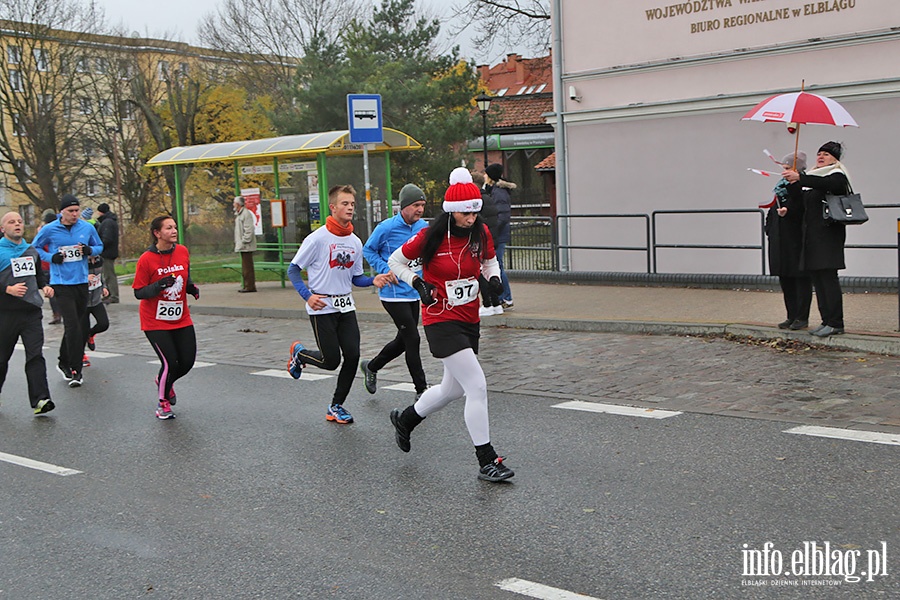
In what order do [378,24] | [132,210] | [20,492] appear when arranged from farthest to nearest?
[132,210]
[378,24]
[20,492]

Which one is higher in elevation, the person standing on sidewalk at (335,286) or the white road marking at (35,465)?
the person standing on sidewalk at (335,286)

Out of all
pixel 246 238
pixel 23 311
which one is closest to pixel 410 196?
pixel 23 311

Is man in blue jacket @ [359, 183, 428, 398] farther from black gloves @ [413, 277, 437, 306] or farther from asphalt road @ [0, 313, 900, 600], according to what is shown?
black gloves @ [413, 277, 437, 306]

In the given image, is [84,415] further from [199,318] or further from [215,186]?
[215,186]

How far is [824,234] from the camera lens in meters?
10.1

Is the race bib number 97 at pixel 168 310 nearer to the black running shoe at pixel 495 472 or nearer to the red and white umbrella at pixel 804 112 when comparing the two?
the black running shoe at pixel 495 472

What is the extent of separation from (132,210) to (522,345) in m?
41.3

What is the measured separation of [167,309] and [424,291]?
11.3ft

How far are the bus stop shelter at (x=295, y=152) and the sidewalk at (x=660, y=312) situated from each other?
107 inches

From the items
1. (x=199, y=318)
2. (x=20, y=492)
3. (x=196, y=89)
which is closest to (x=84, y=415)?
(x=20, y=492)

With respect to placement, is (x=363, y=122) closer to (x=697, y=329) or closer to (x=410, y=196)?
(x=697, y=329)

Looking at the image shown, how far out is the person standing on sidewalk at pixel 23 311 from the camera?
9203 mm

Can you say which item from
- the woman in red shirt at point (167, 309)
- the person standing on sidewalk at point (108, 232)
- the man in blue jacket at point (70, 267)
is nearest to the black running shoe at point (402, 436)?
the woman in red shirt at point (167, 309)

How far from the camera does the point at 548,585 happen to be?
4543 millimetres
